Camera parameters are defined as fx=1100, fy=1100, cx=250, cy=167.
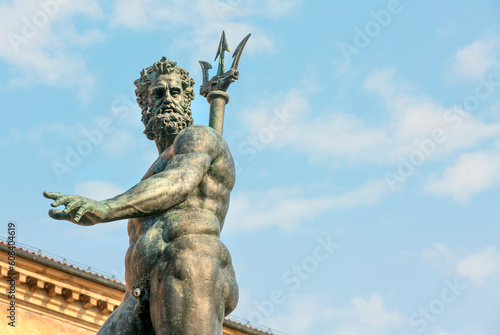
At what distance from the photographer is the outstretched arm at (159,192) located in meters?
6.52

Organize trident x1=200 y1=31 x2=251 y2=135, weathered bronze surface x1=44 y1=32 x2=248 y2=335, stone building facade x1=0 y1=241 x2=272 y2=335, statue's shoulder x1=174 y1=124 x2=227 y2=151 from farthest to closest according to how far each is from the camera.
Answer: stone building facade x1=0 y1=241 x2=272 y2=335
trident x1=200 y1=31 x2=251 y2=135
statue's shoulder x1=174 y1=124 x2=227 y2=151
weathered bronze surface x1=44 y1=32 x2=248 y2=335

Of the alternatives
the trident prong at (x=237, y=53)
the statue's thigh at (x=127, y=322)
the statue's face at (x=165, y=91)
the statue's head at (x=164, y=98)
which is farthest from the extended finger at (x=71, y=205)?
the trident prong at (x=237, y=53)

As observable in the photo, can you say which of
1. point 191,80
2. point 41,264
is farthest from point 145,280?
point 41,264

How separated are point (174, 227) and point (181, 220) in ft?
0.25

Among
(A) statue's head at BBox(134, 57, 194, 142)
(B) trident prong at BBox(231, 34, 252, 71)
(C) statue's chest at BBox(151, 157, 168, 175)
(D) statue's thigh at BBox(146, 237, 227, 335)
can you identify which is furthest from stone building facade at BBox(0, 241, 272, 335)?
(D) statue's thigh at BBox(146, 237, 227, 335)

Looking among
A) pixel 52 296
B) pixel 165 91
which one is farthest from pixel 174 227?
pixel 52 296

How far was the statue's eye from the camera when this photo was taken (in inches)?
317

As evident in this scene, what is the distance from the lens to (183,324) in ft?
22.8

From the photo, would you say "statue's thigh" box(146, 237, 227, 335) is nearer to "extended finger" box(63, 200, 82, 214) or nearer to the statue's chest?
the statue's chest

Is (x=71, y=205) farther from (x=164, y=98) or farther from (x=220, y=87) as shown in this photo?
(x=220, y=87)

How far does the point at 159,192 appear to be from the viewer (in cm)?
701

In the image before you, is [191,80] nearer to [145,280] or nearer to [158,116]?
[158,116]

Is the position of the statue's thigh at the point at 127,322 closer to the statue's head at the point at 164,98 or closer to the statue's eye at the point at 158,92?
the statue's head at the point at 164,98

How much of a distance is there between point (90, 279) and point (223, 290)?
22948mm
